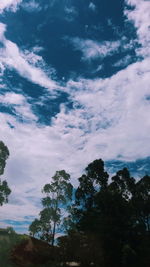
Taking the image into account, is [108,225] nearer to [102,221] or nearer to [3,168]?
[102,221]

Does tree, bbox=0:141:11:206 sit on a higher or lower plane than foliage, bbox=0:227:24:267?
higher

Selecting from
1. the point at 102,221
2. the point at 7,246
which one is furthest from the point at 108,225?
the point at 7,246

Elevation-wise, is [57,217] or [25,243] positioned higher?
[57,217]

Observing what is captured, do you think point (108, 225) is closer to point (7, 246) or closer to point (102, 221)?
A: point (102, 221)

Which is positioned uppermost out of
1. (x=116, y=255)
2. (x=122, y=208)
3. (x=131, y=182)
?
(x=131, y=182)

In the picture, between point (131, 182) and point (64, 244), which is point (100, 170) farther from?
point (64, 244)

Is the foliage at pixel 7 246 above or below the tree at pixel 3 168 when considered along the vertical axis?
below

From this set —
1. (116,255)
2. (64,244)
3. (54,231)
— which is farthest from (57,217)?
(116,255)

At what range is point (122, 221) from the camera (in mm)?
31375

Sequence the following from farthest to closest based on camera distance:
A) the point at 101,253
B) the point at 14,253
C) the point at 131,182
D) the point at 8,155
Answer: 1. the point at 131,182
2. the point at 8,155
3. the point at 101,253
4. the point at 14,253

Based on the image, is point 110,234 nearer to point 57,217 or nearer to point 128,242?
point 128,242

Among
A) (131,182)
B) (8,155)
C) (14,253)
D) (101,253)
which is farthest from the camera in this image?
(131,182)

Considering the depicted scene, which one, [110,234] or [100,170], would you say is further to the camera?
[100,170]

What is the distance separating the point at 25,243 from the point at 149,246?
585 inches
